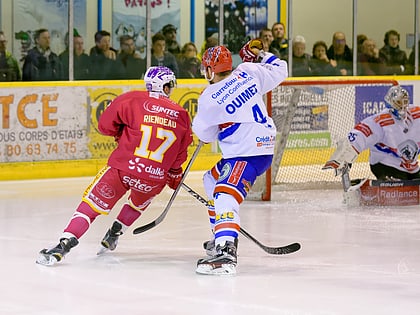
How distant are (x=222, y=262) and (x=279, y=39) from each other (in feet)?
19.7

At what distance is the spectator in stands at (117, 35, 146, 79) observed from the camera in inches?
398

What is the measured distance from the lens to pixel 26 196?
8.25 meters

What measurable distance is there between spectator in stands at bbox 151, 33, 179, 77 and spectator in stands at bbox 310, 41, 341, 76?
1.53 metres

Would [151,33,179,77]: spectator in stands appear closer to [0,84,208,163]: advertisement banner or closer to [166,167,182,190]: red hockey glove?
[0,84,208,163]: advertisement banner

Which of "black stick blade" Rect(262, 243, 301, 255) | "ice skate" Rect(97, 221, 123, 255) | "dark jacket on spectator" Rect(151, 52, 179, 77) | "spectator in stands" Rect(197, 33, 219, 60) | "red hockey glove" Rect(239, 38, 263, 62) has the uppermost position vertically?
"spectator in stands" Rect(197, 33, 219, 60)

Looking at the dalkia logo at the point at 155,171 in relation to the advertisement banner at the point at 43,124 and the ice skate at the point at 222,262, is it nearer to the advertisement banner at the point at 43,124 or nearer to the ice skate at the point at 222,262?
the ice skate at the point at 222,262

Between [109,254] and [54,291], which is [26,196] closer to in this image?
[109,254]

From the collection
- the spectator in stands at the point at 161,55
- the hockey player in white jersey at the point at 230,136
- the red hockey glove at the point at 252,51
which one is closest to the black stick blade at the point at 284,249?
the hockey player in white jersey at the point at 230,136

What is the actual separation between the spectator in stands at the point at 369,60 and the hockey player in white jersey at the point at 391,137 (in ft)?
10.9

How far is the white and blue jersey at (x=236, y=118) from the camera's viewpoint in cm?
533

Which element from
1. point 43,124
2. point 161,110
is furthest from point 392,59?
point 161,110

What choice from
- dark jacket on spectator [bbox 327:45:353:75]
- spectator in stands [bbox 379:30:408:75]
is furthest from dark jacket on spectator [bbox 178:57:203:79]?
A: spectator in stands [bbox 379:30:408:75]

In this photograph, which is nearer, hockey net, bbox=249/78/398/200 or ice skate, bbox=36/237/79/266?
ice skate, bbox=36/237/79/266

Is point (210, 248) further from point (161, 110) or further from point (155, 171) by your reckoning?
point (161, 110)
